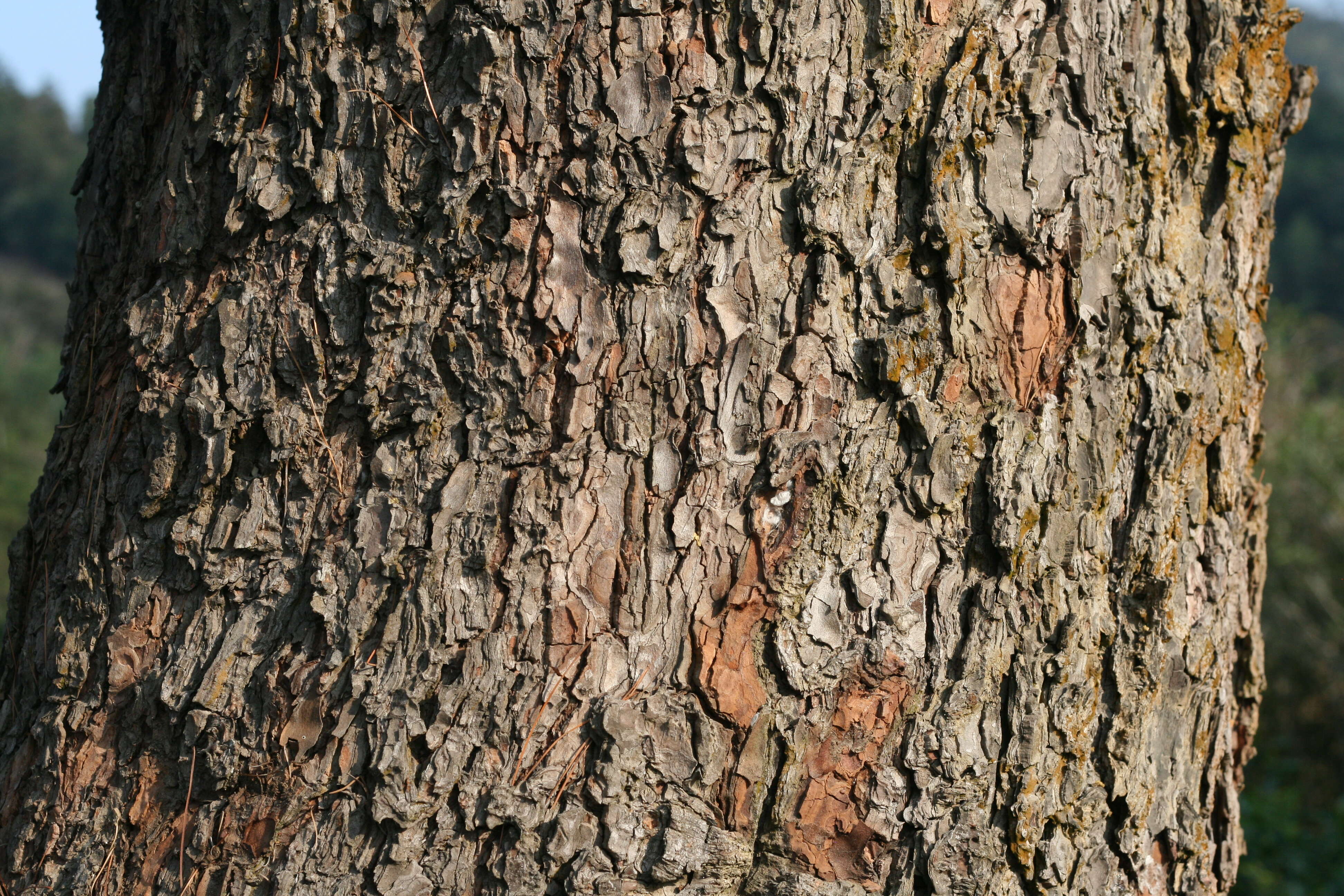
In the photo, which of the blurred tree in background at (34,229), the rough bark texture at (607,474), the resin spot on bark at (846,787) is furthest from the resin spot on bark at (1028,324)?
the blurred tree in background at (34,229)

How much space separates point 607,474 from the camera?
124cm

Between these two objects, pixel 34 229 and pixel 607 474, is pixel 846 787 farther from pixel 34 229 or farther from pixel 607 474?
pixel 34 229

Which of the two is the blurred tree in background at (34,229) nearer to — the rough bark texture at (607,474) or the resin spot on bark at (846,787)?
the rough bark texture at (607,474)

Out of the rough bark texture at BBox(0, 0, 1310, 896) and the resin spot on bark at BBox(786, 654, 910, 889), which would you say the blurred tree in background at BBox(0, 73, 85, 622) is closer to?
the rough bark texture at BBox(0, 0, 1310, 896)

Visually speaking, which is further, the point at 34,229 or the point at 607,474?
the point at 34,229

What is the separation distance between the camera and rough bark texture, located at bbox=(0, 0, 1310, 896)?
3.98ft

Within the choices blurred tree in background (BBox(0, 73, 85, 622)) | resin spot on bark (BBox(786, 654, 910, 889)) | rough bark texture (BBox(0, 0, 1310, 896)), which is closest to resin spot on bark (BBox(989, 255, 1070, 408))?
rough bark texture (BBox(0, 0, 1310, 896))

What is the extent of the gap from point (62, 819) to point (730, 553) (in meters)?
0.99

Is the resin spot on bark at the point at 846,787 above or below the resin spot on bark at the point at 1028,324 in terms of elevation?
below

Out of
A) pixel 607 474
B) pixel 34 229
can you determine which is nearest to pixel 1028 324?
pixel 607 474

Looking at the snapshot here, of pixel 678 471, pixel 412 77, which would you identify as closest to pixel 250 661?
pixel 678 471

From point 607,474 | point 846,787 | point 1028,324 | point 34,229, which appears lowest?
point 846,787

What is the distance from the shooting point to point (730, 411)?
1.24 metres

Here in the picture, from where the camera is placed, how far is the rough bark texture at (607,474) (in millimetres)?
1214
